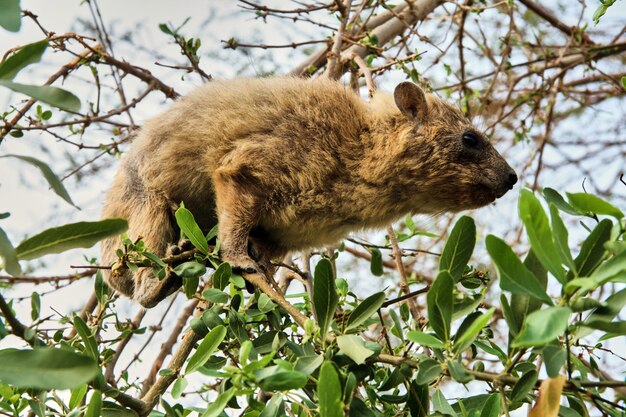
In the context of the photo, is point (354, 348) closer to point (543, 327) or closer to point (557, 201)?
point (543, 327)

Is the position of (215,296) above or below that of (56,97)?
below

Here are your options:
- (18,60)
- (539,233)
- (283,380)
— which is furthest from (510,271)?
(18,60)

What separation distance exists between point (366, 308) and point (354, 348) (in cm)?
28

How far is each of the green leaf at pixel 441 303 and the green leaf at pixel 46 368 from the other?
86 centimetres

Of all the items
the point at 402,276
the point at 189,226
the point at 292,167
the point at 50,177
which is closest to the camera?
the point at 50,177

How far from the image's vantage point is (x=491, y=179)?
4.04 meters

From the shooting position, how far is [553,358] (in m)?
1.69

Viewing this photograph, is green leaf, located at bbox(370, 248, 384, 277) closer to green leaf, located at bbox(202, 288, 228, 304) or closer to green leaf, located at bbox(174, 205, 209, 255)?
green leaf, located at bbox(174, 205, 209, 255)

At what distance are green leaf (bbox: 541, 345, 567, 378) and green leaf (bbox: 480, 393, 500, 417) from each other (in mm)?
354

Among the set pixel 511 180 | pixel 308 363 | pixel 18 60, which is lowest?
pixel 308 363

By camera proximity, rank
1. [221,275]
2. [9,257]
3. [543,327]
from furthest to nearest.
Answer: [221,275]
[9,257]
[543,327]

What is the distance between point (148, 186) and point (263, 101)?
832mm

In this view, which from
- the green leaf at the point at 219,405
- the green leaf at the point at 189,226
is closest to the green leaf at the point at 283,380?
the green leaf at the point at 219,405

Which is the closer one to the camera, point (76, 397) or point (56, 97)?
point (56, 97)
